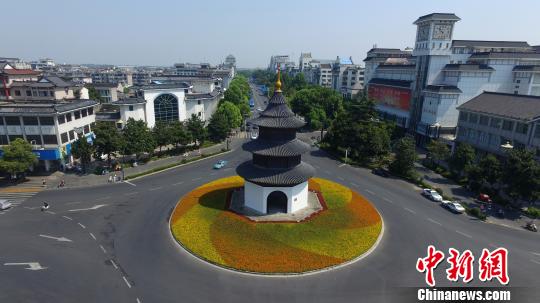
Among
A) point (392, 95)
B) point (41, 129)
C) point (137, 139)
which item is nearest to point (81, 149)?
point (41, 129)

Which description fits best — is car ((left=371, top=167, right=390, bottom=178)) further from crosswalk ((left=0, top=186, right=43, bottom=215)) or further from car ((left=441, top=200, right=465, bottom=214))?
crosswalk ((left=0, top=186, right=43, bottom=215))

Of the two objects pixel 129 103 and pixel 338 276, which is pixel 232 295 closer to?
pixel 338 276

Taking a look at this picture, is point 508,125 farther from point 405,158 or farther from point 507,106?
point 405,158

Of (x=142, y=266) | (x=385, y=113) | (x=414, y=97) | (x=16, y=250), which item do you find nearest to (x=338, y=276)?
(x=142, y=266)

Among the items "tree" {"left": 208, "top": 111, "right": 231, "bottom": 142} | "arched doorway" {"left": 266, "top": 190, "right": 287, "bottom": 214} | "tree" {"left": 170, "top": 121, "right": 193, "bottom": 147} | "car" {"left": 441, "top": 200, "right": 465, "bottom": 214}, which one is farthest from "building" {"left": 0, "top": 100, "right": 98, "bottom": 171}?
"car" {"left": 441, "top": 200, "right": 465, "bottom": 214}

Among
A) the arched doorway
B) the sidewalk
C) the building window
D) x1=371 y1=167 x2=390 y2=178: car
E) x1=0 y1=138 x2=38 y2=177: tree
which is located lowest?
the sidewalk
